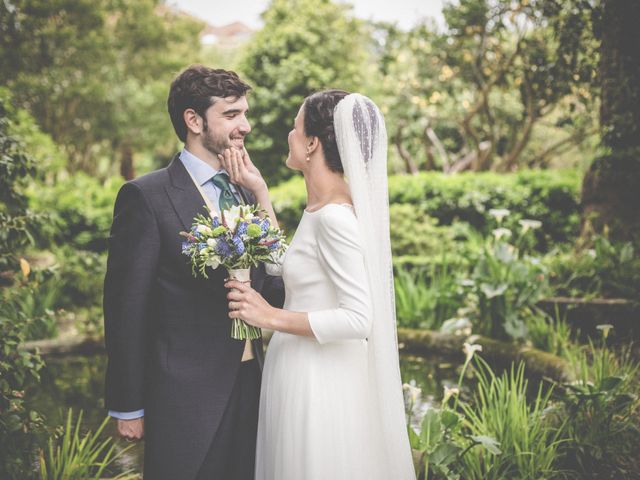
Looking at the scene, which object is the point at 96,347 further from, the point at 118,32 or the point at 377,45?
the point at 118,32

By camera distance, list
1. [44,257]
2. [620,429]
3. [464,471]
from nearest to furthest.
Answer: [464,471] → [620,429] → [44,257]

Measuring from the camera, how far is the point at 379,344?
235 cm

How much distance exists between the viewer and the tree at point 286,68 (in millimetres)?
15383

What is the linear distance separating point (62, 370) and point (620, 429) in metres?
4.51

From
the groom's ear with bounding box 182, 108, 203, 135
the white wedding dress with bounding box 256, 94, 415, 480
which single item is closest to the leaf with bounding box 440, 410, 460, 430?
the white wedding dress with bounding box 256, 94, 415, 480

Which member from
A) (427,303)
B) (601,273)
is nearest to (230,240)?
(427,303)

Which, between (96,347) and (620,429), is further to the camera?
(96,347)

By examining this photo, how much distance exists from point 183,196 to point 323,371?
2.72ft

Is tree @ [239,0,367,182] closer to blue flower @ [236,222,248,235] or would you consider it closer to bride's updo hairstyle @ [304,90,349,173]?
bride's updo hairstyle @ [304,90,349,173]

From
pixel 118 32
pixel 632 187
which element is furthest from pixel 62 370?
pixel 118 32

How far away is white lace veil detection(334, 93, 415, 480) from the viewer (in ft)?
7.52

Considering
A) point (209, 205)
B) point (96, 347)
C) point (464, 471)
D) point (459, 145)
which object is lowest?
point (464, 471)

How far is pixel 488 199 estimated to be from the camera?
10.7 metres

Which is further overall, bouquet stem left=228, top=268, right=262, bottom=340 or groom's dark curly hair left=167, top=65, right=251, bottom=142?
groom's dark curly hair left=167, top=65, right=251, bottom=142
